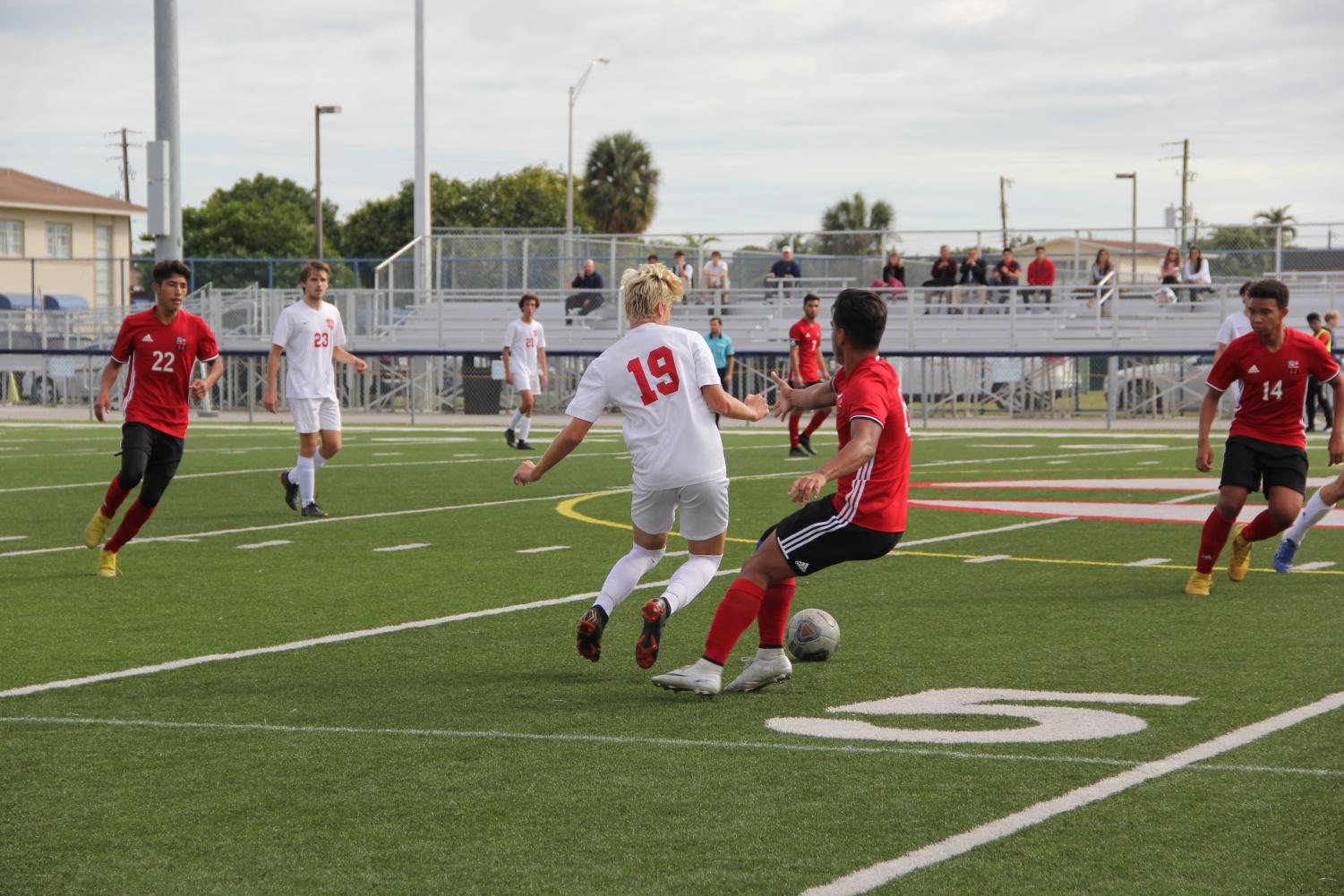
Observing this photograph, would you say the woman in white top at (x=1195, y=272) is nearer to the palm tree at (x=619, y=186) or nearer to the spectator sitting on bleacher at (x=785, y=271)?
the spectator sitting on bleacher at (x=785, y=271)

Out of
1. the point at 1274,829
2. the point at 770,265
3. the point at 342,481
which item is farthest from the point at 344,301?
the point at 1274,829

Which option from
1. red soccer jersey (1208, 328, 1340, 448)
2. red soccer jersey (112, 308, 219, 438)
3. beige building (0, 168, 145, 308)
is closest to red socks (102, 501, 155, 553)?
red soccer jersey (112, 308, 219, 438)

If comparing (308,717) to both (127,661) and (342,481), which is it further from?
(342,481)

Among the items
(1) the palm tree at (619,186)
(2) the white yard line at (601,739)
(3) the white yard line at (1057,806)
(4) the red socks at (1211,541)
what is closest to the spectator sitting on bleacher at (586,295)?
(4) the red socks at (1211,541)

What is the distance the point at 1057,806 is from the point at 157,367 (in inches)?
301

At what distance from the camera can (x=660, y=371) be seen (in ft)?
24.5

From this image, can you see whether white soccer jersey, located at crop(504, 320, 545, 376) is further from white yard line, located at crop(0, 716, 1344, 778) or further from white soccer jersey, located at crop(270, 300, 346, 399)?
white yard line, located at crop(0, 716, 1344, 778)

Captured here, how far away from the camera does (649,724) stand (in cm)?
650

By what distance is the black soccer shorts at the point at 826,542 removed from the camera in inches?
271

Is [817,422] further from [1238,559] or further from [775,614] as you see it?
[775,614]

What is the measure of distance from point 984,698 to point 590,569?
4654 millimetres

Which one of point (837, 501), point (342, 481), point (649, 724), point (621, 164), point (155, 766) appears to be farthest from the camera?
point (621, 164)

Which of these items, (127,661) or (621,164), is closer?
(127,661)

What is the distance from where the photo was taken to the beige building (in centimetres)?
6488
